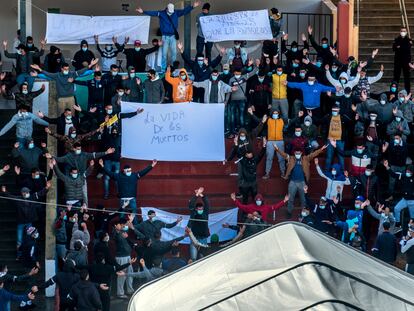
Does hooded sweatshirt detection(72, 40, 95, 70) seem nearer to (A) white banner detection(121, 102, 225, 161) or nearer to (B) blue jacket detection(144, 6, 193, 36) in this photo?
(B) blue jacket detection(144, 6, 193, 36)

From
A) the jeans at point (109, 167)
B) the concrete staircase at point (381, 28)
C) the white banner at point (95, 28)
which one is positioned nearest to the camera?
the jeans at point (109, 167)

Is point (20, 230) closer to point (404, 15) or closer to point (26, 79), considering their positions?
point (26, 79)

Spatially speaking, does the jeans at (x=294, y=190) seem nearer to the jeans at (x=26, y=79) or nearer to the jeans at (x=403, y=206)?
the jeans at (x=403, y=206)

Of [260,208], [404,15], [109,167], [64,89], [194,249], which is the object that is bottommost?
[194,249]

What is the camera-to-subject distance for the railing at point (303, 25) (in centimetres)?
2608

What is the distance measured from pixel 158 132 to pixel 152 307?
37.7ft

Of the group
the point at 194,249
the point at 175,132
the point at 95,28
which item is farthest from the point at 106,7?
the point at 194,249

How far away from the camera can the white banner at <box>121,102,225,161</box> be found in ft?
69.5

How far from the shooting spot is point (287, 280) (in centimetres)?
831

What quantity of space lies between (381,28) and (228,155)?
23.3 feet

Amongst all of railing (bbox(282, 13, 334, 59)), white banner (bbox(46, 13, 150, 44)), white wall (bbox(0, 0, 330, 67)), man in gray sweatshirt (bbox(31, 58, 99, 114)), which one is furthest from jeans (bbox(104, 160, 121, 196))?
railing (bbox(282, 13, 334, 59))

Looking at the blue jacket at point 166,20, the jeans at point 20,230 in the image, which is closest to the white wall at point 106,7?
the blue jacket at point 166,20

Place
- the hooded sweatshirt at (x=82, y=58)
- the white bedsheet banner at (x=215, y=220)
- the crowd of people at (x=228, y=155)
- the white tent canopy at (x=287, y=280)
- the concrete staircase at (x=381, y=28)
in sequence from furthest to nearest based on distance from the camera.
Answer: the concrete staircase at (x=381, y=28)
the hooded sweatshirt at (x=82, y=58)
the white bedsheet banner at (x=215, y=220)
the crowd of people at (x=228, y=155)
the white tent canopy at (x=287, y=280)

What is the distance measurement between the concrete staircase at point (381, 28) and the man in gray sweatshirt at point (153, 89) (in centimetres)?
632
